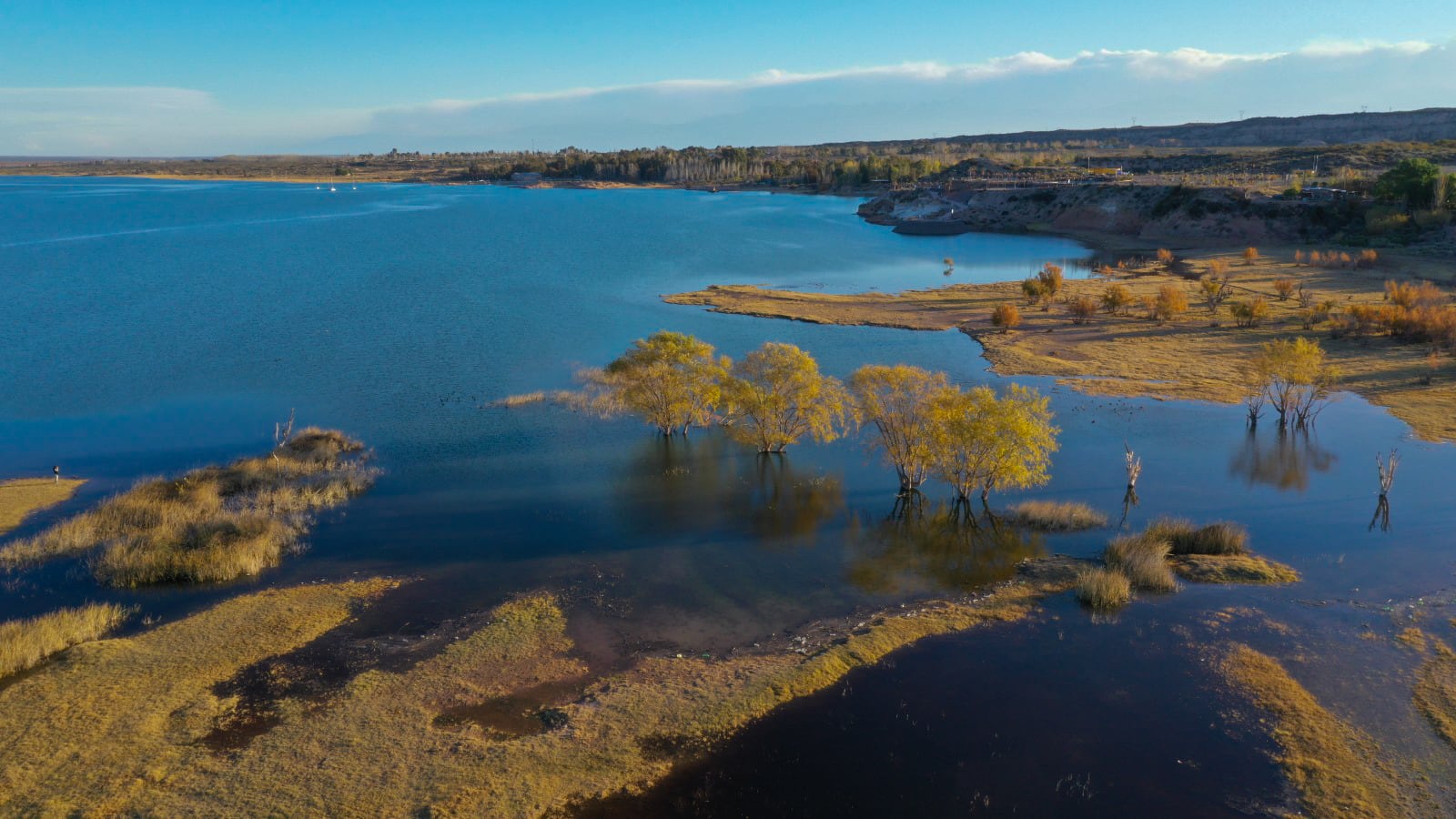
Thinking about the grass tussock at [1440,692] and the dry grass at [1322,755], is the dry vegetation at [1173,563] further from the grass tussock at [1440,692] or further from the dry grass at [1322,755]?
the grass tussock at [1440,692]

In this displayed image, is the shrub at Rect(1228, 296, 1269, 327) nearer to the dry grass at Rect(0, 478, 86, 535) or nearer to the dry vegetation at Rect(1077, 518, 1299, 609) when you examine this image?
the dry vegetation at Rect(1077, 518, 1299, 609)

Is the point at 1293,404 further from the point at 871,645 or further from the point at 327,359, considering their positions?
the point at 327,359

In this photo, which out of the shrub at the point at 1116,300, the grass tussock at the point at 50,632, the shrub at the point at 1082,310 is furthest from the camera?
the shrub at the point at 1116,300

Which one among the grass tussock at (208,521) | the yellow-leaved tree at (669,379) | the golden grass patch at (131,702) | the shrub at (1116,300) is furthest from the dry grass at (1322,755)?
the shrub at (1116,300)

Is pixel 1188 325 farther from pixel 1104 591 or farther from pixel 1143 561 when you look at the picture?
pixel 1104 591

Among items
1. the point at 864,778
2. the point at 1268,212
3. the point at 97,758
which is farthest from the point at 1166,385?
the point at 1268,212

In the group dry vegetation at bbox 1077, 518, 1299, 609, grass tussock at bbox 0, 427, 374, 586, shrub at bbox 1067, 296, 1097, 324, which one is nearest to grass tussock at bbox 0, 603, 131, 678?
grass tussock at bbox 0, 427, 374, 586
